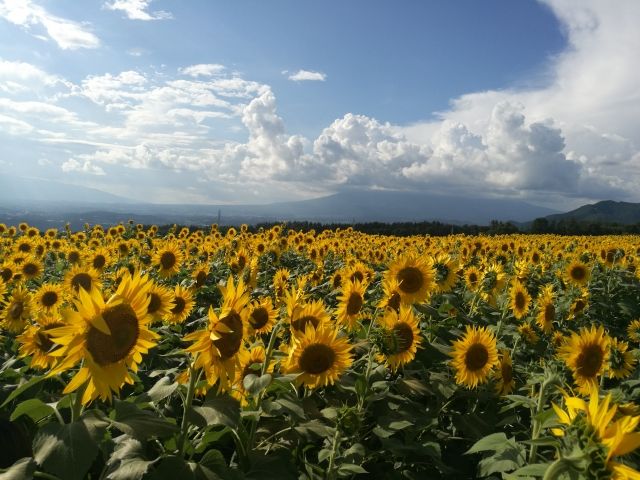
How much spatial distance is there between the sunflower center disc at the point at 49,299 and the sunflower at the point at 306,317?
15.4 feet

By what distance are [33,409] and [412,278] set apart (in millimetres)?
4011

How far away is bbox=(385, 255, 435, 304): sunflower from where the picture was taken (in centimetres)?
543

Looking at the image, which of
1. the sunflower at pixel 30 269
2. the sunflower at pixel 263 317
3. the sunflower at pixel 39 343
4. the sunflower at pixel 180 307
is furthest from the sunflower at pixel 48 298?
the sunflower at pixel 263 317

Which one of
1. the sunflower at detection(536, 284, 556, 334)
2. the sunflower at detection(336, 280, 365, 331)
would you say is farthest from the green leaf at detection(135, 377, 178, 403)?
the sunflower at detection(536, 284, 556, 334)

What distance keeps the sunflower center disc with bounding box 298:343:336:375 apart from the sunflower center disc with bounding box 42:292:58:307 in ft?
16.3

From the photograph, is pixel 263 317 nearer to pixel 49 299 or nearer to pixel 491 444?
pixel 491 444

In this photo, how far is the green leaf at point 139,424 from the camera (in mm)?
2092

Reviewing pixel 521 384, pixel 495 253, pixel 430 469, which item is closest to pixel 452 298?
pixel 521 384

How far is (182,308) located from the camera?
6.39m

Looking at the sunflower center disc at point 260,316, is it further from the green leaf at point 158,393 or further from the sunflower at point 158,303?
the green leaf at point 158,393

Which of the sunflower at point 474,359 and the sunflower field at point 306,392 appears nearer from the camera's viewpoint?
the sunflower field at point 306,392

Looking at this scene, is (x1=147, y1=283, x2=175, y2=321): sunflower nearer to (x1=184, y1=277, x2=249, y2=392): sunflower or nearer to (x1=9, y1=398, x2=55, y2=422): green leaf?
(x1=184, y1=277, x2=249, y2=392): sunflower

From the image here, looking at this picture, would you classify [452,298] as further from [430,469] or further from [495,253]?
[495,253]

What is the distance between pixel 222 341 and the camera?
2793 millimetres
